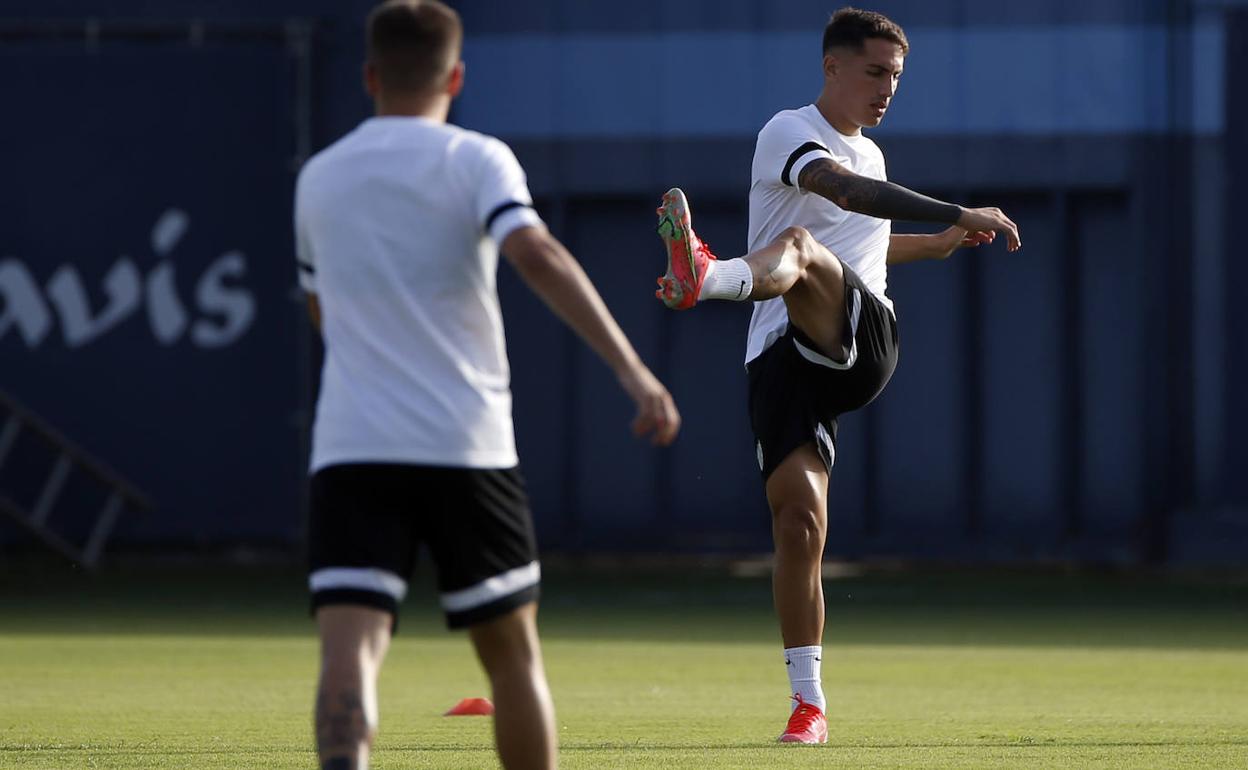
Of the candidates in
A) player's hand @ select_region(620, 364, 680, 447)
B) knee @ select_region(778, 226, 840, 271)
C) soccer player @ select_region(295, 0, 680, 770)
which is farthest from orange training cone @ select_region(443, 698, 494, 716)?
player's hand @ select_region(620, 364, 680, 447)

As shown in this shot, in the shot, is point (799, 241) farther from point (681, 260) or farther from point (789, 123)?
point (789, 123)

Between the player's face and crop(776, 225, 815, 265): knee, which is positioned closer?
crop(776, 225, 815, 265): knee

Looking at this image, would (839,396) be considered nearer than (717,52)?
Yes

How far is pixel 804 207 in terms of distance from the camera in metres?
6.54

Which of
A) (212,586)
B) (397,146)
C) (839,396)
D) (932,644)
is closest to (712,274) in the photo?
(839,396)

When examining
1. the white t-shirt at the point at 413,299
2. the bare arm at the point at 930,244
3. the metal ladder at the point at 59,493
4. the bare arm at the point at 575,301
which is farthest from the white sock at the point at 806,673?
the metal ladder at the point at 59,493

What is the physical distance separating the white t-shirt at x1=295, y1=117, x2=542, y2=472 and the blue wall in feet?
37.3

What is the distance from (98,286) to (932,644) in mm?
7873

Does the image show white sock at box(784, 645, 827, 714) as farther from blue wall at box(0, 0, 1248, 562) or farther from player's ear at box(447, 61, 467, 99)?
blue wall at box(0, 0, 1248, 562)

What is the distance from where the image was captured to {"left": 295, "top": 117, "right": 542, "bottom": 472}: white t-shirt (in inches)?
159

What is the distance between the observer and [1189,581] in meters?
14.3

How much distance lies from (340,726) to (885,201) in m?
2.73

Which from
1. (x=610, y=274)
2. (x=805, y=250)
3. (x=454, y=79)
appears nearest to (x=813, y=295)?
(x=805, y=250)

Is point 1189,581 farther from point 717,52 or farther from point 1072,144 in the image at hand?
point 717,52
